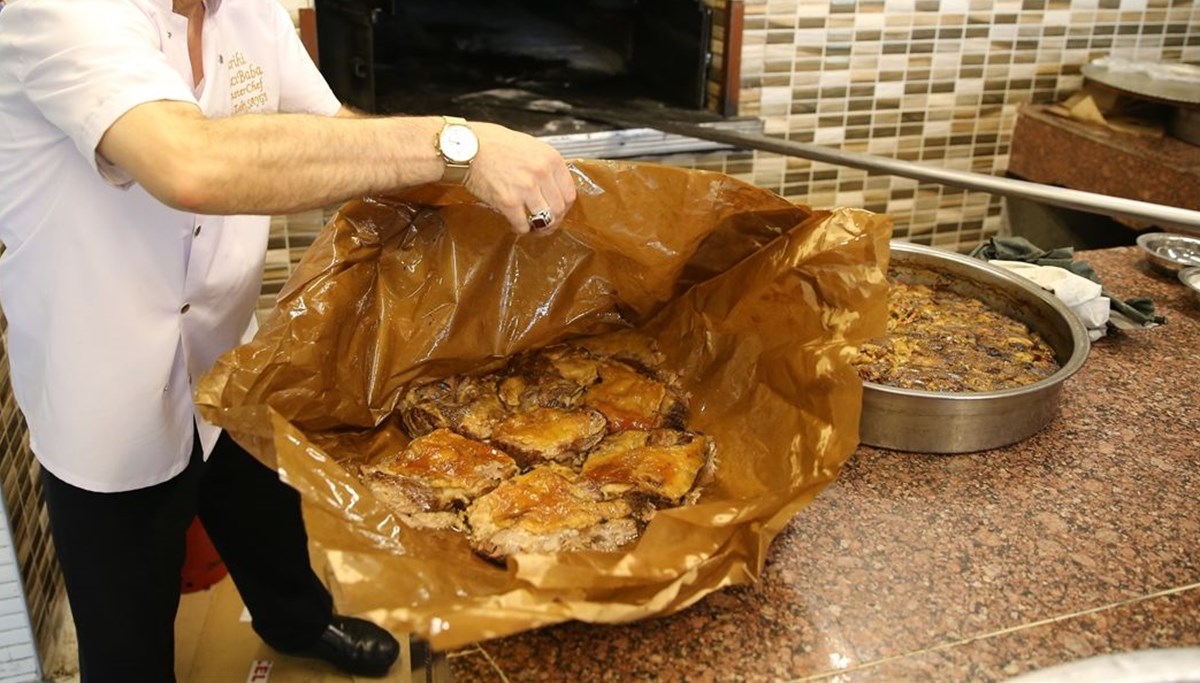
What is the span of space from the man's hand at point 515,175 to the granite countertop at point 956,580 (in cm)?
47

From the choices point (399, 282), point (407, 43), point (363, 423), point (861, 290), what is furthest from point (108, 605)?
point (407, 43)

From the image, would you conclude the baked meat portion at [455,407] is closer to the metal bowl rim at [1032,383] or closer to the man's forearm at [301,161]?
the man's forearm at [301,161]

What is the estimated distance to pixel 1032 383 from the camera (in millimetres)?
1290

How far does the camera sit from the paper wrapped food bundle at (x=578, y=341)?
34.7 inches

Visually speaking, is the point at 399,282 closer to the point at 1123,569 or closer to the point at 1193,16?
the point at 1123,569

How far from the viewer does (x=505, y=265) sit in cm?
140

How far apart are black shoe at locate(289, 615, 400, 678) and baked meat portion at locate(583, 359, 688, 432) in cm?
103

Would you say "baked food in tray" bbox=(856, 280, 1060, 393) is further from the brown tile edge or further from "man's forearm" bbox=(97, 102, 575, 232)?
the brown tile edge

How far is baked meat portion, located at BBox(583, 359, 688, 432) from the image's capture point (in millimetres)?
1298

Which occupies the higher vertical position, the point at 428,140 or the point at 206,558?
the point at 428,140

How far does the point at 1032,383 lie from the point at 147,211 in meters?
1.13

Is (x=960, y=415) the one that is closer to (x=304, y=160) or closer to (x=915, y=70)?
(x=304, y=160)

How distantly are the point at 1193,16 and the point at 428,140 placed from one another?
2734 mm

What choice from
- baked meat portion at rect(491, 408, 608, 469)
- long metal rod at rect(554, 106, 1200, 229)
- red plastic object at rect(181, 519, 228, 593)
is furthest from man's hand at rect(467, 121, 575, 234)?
red plastic object at rect(181, 519, 228, 593)
